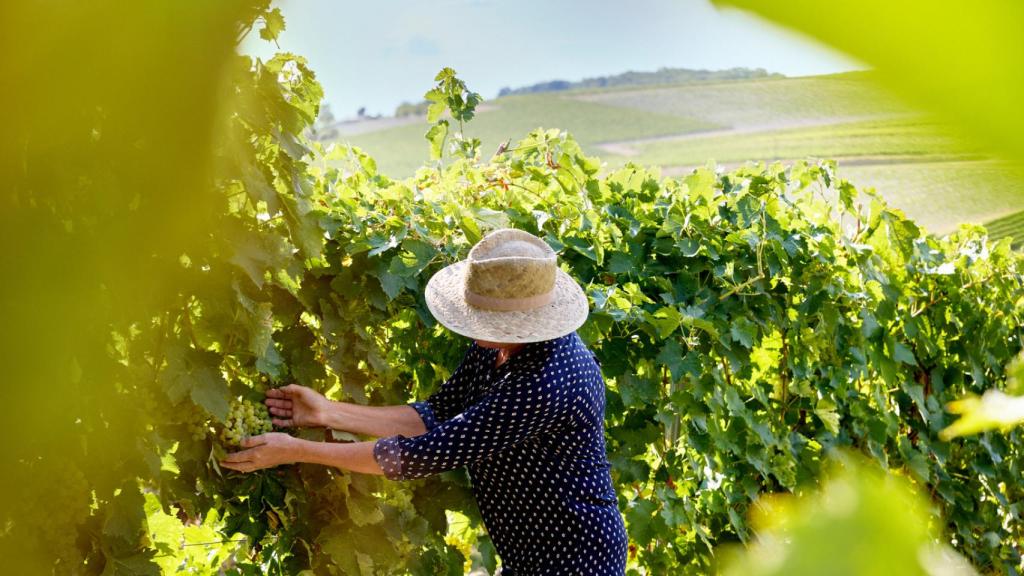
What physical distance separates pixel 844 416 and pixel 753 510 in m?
0.53

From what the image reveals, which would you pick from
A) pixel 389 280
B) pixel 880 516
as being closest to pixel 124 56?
pixel 880 516

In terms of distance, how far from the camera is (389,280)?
228 cm

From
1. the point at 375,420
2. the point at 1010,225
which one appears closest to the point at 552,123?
the point at 375,420

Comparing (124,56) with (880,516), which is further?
(124,56)

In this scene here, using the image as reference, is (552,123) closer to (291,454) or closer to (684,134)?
(684,134)

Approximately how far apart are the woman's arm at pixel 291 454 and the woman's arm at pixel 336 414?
4.6 inches

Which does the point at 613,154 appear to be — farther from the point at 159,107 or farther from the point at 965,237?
the point at 159,107

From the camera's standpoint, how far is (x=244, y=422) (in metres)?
1.99

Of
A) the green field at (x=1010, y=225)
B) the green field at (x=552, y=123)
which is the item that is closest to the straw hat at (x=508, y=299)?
the green field at (x=1010, y=225)

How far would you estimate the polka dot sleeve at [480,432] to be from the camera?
2.08 m

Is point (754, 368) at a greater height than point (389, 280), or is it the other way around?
point (389, 280)

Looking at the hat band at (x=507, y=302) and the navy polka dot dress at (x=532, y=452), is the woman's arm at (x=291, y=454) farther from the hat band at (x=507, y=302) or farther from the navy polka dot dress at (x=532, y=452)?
the hat band at (x=507, y=302)

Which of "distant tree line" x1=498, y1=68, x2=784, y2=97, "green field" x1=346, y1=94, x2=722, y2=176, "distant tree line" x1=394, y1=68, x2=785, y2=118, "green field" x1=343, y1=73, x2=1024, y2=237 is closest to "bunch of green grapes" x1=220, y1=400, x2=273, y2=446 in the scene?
"green field" x1=343, y1=73, x2=1024, y2=237

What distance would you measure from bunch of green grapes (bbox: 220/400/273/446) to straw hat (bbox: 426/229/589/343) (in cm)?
42
